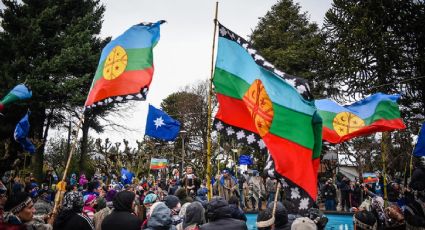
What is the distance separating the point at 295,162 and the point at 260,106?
44.0 inches

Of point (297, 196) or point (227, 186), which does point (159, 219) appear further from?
point (227, 186)

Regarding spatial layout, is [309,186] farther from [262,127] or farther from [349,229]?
[349,229]

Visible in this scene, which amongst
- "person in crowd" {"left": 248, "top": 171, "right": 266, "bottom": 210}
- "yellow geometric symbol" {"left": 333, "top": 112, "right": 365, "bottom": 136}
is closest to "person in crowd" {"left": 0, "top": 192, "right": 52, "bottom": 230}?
"yellow geometric symbol" {"left": 333, "top": 112, "right": 365, "bottom": 136}

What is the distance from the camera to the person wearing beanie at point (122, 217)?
16.2 feet

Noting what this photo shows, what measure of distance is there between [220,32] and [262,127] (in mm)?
2190

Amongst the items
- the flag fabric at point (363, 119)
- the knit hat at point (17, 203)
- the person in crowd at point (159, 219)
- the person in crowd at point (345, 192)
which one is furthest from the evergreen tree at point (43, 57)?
the person in crowd at point (159, 219)

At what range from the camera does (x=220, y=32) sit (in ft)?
23.1

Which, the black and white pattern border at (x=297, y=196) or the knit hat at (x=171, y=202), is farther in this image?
the knit hat at (x=171, y=202)

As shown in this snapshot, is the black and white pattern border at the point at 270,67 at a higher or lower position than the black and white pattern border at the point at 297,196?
higher

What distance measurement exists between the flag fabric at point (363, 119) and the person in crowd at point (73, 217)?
24.7 feet

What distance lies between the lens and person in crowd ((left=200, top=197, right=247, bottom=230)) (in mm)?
4479

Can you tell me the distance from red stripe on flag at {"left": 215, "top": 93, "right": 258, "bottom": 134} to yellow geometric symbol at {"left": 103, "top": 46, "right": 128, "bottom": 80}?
1.91 meters

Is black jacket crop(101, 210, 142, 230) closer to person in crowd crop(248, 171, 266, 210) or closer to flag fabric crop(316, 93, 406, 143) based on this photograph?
flag fabric crop(316, 93, 406, 143)

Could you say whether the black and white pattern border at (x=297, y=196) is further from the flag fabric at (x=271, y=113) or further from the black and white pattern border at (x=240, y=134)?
the black and white pattern border at (x=240, y=134)
